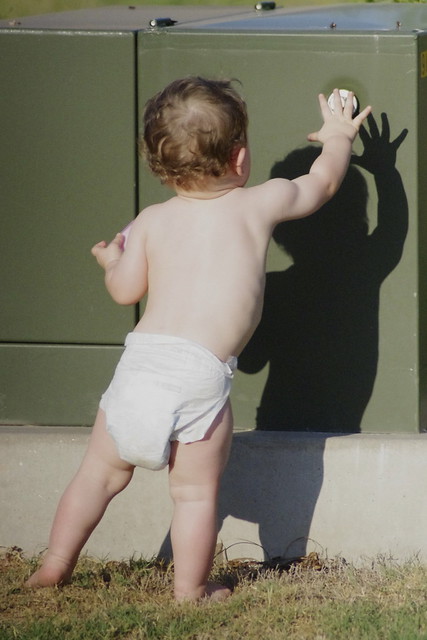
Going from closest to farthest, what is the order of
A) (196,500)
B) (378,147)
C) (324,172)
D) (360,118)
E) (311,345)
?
(196,500)
(324,172)
(360,118)
(378,147)
(311,345)

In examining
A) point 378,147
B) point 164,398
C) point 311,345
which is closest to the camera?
point 164,398

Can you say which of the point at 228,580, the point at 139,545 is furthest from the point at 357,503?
the point at 139,545

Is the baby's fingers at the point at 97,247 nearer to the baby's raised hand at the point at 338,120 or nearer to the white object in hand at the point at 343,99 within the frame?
the baby's raised hand at the point at 338,120

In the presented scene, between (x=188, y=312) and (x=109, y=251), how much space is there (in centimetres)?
39

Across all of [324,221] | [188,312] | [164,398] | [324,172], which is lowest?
[164,398]

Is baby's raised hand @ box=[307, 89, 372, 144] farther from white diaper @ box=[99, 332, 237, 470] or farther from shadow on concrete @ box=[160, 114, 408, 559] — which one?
white diaper @ box=[99, 332, 237, 470]

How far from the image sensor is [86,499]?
3.24m

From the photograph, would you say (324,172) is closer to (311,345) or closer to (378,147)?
(378,147)

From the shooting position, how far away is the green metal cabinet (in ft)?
11.6

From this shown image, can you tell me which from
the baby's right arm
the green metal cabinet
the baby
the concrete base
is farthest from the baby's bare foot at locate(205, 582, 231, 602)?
the baby's right arm

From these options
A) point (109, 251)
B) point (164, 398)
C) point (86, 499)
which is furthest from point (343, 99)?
point (86, 499)

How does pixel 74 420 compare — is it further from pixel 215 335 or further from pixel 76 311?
pixel 215 335

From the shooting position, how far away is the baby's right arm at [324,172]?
323 cm

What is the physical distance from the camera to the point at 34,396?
3.78m
